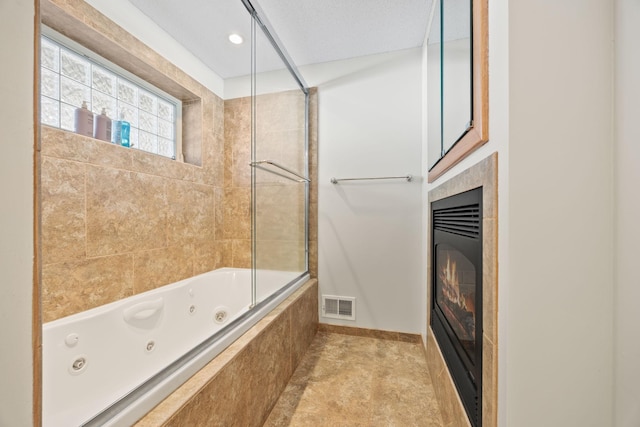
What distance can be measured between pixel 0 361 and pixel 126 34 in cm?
188

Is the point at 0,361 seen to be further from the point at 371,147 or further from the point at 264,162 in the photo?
the point at 371,147

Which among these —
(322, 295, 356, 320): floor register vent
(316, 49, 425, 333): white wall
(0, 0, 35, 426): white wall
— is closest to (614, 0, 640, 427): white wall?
(0, 0, 35, 426): white wall

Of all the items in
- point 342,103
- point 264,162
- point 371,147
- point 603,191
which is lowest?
point 603,191

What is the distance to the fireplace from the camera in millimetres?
807

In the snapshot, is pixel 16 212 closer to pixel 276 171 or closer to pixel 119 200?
pixel 119 200

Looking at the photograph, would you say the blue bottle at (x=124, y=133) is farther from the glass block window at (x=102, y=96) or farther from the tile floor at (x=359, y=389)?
the tile floor at (x=359, y=389)

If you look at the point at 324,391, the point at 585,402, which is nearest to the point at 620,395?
the point at 585,402

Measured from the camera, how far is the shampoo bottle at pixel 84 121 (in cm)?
139

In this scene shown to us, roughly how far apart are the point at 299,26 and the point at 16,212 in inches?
77.2

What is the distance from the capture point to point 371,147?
215 cm

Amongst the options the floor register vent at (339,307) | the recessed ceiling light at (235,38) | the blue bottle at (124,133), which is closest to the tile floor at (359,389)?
the floor register vent at (339,307)

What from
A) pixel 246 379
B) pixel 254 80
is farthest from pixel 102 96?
pixel 246 379

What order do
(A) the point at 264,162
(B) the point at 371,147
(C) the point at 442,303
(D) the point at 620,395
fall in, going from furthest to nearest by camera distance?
(B) the point at 371,147, (A) the point at 264,162, (C) the point at 442,303, (D) the point at 620,395

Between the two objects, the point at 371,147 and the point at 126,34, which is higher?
the point at 126,34
